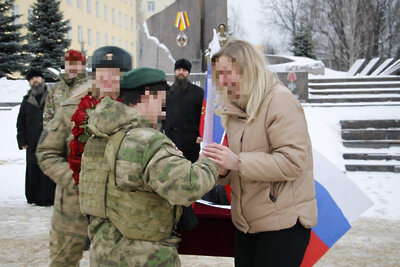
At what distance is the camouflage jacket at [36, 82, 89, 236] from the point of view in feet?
8.77

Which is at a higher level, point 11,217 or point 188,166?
point 188,166

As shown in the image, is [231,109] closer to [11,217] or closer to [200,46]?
[11,217]

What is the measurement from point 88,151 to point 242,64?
796 millimetres

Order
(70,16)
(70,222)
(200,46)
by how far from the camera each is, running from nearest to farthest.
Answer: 1. (70,222)
2. (200,46)
3. (70,16)

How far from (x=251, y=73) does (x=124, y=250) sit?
37.7 inches

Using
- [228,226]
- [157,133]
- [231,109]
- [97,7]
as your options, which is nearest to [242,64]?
[231,109]

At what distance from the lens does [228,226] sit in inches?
109

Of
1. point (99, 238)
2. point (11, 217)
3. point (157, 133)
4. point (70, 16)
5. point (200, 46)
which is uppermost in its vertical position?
point (70, 16)

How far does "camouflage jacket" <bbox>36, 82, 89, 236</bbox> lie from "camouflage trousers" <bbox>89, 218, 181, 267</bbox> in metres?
0.84

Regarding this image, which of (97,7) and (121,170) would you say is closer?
(121,170)

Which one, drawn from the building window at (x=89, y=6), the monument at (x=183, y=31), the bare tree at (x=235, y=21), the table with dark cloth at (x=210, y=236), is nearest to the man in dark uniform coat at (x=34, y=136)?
the table with dark cloth at (x=210, y=236)

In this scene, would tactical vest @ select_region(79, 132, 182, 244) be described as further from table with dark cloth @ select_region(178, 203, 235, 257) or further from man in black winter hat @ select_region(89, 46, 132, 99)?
table with dark cloth @ select_region(178, 203, 235, 257)

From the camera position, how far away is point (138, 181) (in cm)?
172

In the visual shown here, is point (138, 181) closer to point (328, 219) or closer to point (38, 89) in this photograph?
point (328, 219)
